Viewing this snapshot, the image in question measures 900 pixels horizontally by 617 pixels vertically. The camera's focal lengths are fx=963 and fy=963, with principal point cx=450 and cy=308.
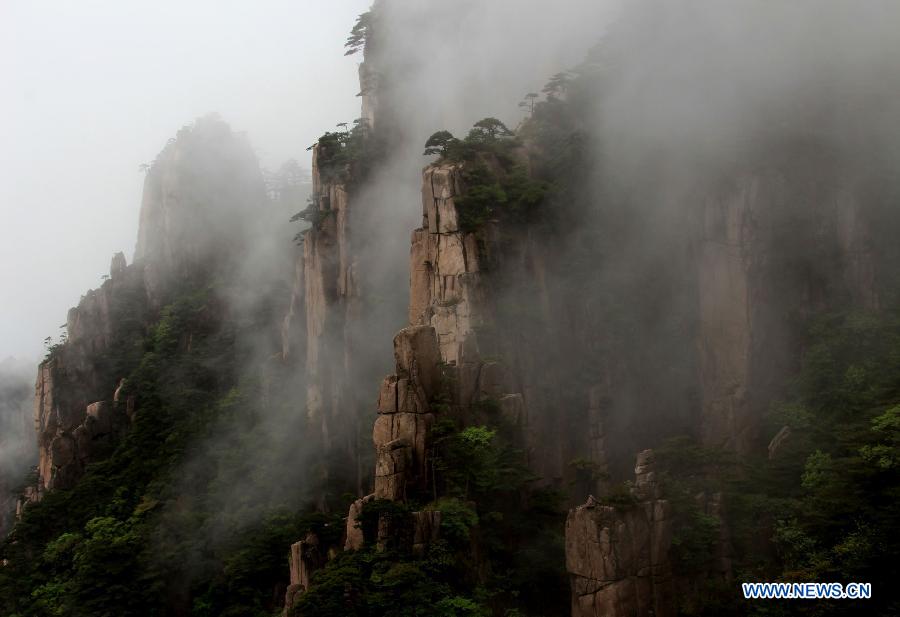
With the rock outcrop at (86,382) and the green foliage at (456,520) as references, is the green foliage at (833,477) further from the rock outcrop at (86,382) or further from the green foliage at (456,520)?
the rock outcrop at (86,382)

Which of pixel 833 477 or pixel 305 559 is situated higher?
pixel 833 477

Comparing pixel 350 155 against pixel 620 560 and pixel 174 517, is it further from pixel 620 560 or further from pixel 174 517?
pixel 620 560

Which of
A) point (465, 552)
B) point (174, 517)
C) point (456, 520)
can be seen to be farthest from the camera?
point (174, 517)

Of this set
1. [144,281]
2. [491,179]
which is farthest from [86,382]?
[491,179]

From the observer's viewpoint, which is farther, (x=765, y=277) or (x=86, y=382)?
(x=86, y=382)

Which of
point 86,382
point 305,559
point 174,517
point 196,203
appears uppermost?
point 196,203

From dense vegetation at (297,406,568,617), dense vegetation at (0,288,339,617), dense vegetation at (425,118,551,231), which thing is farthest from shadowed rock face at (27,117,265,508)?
dense vegetation at (297,406,568,617)

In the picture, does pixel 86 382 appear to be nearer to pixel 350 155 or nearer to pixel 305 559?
pixel 350 155

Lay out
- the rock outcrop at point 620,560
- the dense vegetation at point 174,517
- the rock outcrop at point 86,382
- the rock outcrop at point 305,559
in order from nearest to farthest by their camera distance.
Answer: the rock outcrop at point 620,560 → the rock outcrop at point 305,559 → the dense vegetation at point 174,517 → the rock outcrop at point 86,382

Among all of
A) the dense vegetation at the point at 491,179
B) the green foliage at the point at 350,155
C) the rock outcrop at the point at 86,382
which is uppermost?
the green foliage at the point at 350,155

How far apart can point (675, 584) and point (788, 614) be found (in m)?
4.06

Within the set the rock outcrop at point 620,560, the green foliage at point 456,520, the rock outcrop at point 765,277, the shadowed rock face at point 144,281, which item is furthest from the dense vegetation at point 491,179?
the shadowed rock face at point 144,281

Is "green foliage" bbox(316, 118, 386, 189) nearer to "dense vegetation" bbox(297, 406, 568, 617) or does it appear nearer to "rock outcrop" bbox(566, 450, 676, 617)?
"dense vegetation" bbox(297, 406, 568, 617)

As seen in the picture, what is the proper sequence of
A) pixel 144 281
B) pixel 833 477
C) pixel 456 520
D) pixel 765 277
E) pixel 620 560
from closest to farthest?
1. pixel 833 477
2. pixel 620 560
3. pixel 456 520
4. pixel 765 277
5. pixel 144 281
